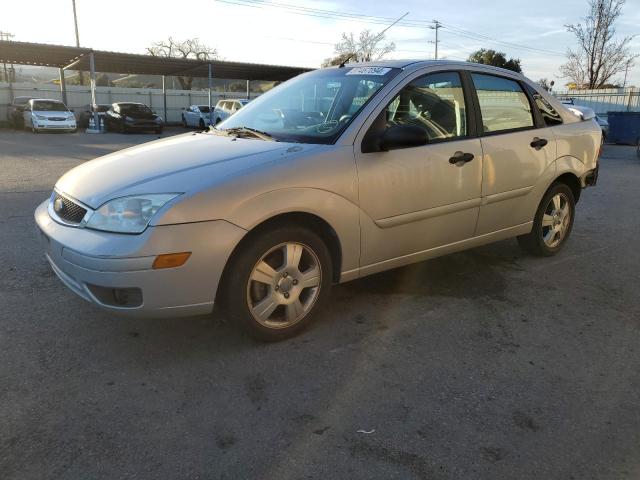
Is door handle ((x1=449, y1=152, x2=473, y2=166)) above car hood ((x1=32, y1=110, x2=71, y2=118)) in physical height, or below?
above

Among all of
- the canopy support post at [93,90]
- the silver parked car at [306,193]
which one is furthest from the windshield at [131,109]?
the silver parked car at [306,193]

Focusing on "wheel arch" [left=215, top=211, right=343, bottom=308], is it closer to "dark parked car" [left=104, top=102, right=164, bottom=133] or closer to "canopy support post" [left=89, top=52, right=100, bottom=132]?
"dark parked car" [left=104, top=102, right=164, bottom=133]

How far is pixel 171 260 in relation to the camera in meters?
2.75

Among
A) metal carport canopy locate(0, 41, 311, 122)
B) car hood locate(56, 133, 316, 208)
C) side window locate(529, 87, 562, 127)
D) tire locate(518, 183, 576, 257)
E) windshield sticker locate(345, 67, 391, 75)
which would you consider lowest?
tire locate(518, 183, 576, 257)

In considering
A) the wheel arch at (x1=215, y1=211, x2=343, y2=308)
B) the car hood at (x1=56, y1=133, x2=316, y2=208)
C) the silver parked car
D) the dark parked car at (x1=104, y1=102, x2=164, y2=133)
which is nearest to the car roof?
the silver parked car

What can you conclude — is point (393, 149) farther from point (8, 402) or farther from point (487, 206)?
point (8, 402)

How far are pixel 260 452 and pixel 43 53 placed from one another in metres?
28.4

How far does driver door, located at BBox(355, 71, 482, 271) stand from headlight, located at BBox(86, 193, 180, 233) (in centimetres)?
126

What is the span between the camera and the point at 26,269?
4355 millimetres

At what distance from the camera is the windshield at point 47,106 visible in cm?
2342

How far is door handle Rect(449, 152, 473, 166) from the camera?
382 centimetres

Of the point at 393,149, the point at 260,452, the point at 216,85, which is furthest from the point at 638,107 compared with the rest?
the point at 216,85

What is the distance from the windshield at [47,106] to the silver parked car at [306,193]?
22.7 m

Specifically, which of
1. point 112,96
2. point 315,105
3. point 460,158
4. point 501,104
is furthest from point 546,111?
point 112,96
